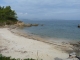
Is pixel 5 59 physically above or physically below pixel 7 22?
below

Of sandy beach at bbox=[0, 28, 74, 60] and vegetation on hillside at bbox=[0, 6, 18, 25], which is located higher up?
vegetation on hillside at bbox=[0, 6, 18, 25]

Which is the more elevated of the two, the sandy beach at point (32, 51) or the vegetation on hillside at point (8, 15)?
the vegetation on hillside at point (8, 15)

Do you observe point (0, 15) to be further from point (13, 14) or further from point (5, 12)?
point (13, 14)

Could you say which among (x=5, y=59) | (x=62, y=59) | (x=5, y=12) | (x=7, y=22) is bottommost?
(x=62, y=59)

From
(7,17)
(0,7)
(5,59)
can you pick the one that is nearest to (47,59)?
(5,59)

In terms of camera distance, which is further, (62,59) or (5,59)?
(62,59)

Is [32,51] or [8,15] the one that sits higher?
[8,15]

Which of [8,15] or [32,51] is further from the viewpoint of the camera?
[8,15]

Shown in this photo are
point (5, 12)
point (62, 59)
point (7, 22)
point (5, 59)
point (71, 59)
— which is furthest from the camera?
point (5, 12)

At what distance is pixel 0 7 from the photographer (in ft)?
219

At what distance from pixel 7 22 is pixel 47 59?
154ft

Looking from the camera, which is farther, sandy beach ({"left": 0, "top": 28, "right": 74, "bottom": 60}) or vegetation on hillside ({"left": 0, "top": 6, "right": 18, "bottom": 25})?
vegetation on hillside ({"left": 0, "top": 6, "right": 18, "bottom": 25})

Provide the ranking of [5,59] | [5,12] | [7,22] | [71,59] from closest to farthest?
[5,59]
[71,59]
[7,22]
[5,12]

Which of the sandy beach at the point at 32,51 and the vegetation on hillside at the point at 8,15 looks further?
the vegetation on hillside at the point at 8,15
